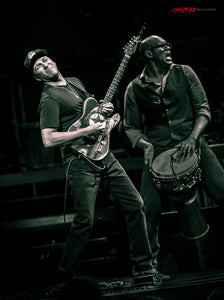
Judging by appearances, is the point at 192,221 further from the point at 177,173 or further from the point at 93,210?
the point at 93,210

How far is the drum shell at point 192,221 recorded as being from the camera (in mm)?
4035

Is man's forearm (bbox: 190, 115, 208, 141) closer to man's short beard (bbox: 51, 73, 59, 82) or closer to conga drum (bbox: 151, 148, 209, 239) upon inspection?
conga drum (bbox: 151, 148, 209, 239)

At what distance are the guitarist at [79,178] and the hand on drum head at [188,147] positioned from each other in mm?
645

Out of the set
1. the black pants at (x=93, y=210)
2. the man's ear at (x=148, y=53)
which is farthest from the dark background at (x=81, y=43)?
the black pants at (x=93, y=210)

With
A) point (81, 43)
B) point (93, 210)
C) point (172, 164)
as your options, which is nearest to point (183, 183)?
point (172, 164)

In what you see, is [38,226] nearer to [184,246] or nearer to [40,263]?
[40,263]

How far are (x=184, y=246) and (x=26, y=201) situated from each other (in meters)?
2.60

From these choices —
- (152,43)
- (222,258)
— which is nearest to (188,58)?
(152,43)

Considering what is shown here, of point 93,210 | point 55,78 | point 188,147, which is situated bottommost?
point 93,210

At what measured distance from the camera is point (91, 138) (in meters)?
4.10

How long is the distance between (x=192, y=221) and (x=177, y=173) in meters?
0.61

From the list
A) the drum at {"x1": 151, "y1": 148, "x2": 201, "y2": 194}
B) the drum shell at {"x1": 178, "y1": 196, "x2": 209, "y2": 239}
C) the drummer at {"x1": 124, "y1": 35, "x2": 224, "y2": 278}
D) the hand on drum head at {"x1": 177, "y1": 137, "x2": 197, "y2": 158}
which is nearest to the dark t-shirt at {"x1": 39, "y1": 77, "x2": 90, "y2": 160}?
the drummer at {"x1": 124, "y1": 35, "x2": 224, "y2": 278}

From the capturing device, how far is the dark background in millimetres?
6234

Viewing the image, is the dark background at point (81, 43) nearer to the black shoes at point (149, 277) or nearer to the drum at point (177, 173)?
the drum at point (177, 173)
